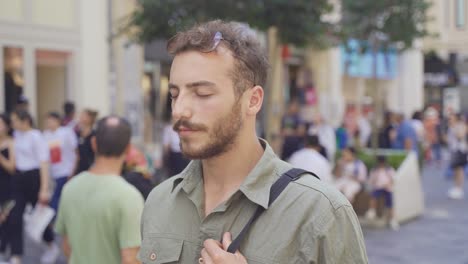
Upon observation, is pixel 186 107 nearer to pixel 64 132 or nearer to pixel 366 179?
pixel 64 132

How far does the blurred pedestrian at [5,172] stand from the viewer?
7719 millimetres

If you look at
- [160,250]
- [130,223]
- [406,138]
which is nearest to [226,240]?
[160,250]

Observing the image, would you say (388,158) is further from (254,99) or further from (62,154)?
(254,99)

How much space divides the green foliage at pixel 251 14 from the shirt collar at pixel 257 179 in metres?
8.44

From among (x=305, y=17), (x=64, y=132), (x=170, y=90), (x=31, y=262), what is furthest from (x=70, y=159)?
(x=170, y=90)

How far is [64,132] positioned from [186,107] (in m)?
7.83

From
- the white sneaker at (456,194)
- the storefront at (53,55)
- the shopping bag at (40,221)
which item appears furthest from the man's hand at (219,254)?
the white sneaker at (456,194)

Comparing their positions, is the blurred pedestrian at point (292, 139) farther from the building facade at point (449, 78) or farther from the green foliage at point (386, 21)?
the building facade at point (449, 78)

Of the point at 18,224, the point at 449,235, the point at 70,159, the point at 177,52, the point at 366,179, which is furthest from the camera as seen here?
the point at 366,179

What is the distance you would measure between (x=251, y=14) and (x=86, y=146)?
13.6 feet

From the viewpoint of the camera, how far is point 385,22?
13258 mm

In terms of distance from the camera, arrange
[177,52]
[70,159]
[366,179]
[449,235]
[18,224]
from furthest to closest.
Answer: [366,179], [449,235], [70,159], [18,224], [177,52]

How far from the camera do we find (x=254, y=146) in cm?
206

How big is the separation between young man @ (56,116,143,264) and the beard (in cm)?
168
